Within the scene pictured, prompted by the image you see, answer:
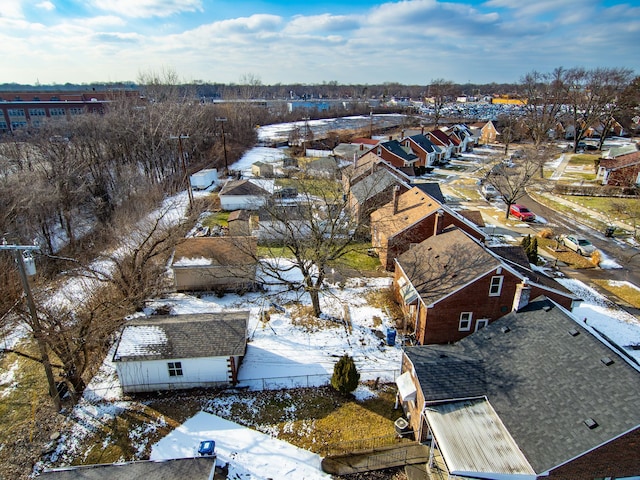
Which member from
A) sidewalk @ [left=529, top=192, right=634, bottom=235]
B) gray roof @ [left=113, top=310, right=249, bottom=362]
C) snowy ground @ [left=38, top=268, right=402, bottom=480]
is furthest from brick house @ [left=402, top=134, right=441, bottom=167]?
gray roof @ [left=113, top=310, right=249, bottom=362]

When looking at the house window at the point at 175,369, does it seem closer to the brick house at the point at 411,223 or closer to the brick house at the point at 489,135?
the brick house at the point at 411,223

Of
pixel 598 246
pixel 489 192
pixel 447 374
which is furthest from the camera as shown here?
pixel 489 192

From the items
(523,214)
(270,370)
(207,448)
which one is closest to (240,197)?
(270,370)

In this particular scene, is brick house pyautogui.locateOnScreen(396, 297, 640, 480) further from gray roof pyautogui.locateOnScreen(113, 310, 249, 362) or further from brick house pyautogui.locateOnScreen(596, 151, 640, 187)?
brick house pyautogui.locateOnScreen(596, 151, 640, 187)

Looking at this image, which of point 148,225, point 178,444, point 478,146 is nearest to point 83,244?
point 148,225

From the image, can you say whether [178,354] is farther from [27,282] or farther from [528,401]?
[528,401]

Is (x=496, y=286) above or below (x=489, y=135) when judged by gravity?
below

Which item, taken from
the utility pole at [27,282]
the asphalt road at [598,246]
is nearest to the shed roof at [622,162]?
the asphalt road at [598,246]
